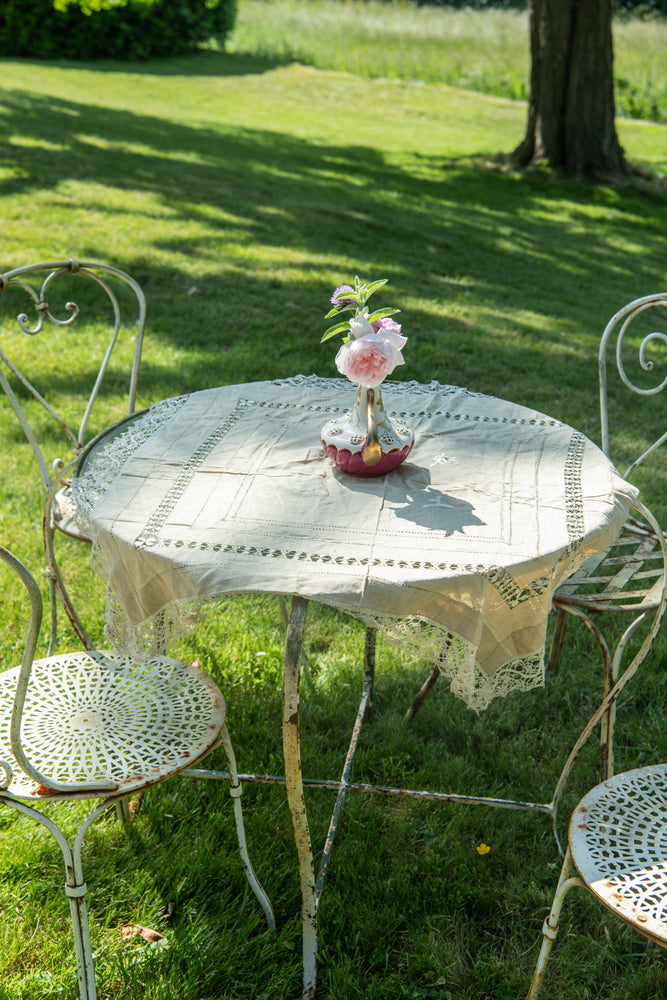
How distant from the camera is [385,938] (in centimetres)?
218

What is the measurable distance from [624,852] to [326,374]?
385cm

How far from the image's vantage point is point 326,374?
5.21 meters

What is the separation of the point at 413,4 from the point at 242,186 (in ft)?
76.8

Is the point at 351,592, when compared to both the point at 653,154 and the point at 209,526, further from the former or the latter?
the point at 653,154

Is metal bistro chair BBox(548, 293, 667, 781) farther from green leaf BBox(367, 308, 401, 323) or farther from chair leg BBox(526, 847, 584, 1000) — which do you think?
green leaf BBox(367, 308, 401, 323)

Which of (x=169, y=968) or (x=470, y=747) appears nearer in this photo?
(x=169, y=968)

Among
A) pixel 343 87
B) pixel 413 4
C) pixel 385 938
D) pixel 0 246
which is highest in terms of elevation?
pixel 413 4

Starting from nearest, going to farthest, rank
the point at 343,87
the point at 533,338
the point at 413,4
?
the point at 533,338
the point at 343,87
the point at 413,4

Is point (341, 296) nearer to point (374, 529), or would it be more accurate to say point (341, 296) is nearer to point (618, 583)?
point (374, 529)

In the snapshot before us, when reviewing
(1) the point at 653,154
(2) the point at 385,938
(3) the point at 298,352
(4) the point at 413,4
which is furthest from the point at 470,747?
(4) the point at 413,4

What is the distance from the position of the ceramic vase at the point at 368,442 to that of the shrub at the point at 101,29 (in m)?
17.9

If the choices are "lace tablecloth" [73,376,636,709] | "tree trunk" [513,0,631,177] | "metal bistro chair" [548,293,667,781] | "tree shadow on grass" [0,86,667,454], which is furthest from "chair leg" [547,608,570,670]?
"tree trunk" [513,0,631,177]

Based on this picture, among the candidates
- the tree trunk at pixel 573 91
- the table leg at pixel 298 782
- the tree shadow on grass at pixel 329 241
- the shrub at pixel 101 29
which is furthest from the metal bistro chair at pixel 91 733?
the shrub at pixel 101 29

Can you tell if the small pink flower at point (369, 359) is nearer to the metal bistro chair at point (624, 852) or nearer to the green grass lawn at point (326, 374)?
the metal bistro chair at point (624, 852)
